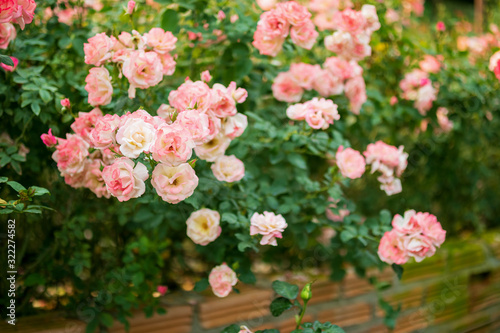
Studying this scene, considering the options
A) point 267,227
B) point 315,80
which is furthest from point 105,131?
point 315,80

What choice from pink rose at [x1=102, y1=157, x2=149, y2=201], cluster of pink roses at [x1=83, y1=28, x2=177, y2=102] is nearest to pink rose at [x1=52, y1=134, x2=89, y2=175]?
cluster of pink roses at [x1=83, y1=28, x2=177, y2=102]

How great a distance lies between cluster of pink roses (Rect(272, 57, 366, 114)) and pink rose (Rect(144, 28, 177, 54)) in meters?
0.44

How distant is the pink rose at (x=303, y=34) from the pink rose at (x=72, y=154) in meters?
0.63

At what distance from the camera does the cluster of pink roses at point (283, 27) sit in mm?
1208

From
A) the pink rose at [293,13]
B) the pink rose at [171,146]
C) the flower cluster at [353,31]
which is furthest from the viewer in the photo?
the flower cluster at [353,31]

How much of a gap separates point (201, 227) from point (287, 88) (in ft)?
1.84

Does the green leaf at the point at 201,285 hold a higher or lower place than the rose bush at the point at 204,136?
lower

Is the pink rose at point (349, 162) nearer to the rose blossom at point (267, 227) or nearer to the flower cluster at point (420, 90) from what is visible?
the rose blossom at point (267, 227)

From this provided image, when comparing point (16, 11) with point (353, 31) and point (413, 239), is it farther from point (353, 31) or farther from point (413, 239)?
point (413, 239)

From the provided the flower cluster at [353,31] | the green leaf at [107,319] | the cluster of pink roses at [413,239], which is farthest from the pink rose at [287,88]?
the green leaf at [107,319]

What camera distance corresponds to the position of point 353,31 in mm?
1340

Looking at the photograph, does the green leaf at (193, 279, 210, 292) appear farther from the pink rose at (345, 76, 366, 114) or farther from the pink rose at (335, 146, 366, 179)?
the pink rose at (345, 76, 366, 114)

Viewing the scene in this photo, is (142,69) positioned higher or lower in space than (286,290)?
higher

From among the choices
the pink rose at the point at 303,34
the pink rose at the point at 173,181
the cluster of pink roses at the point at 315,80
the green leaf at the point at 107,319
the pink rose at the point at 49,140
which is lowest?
the green leaf at the point at 107,319
